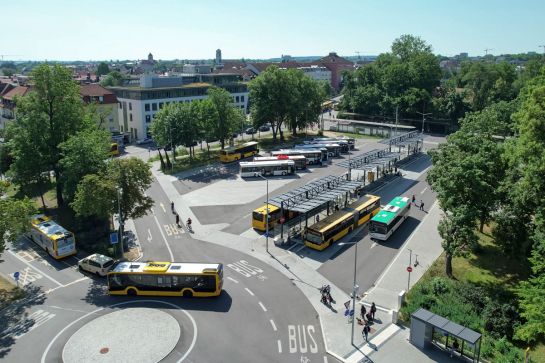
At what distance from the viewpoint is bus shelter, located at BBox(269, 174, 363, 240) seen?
43831mm

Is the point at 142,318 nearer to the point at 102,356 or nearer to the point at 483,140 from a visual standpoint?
the point at 102,356

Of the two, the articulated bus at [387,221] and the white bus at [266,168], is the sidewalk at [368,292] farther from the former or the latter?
the white bus at [266,168]

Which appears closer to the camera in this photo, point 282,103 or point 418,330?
point 418,330

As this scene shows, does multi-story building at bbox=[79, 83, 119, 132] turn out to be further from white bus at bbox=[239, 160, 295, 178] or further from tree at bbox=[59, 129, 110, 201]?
tree at bbox=[59, 129, 110, 201]

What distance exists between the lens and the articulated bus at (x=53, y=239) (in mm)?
40375

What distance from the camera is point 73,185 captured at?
4556cm

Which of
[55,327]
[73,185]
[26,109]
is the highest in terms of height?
[26,109]

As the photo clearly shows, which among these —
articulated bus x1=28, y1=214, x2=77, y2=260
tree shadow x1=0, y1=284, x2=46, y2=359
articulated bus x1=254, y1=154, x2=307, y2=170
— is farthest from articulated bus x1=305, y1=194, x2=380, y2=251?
tree shadow x1=0, y1=284, x2=46, y2=359

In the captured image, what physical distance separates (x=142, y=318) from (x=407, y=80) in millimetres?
103197

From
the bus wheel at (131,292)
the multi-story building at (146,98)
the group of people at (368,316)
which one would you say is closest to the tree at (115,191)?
the bus wheel at (131,292)

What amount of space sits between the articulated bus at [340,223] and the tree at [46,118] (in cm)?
2944

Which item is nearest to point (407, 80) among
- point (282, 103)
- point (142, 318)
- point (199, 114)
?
point (282, 103)

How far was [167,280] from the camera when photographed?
3369 cm

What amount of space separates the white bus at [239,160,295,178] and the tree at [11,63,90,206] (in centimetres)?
2541
